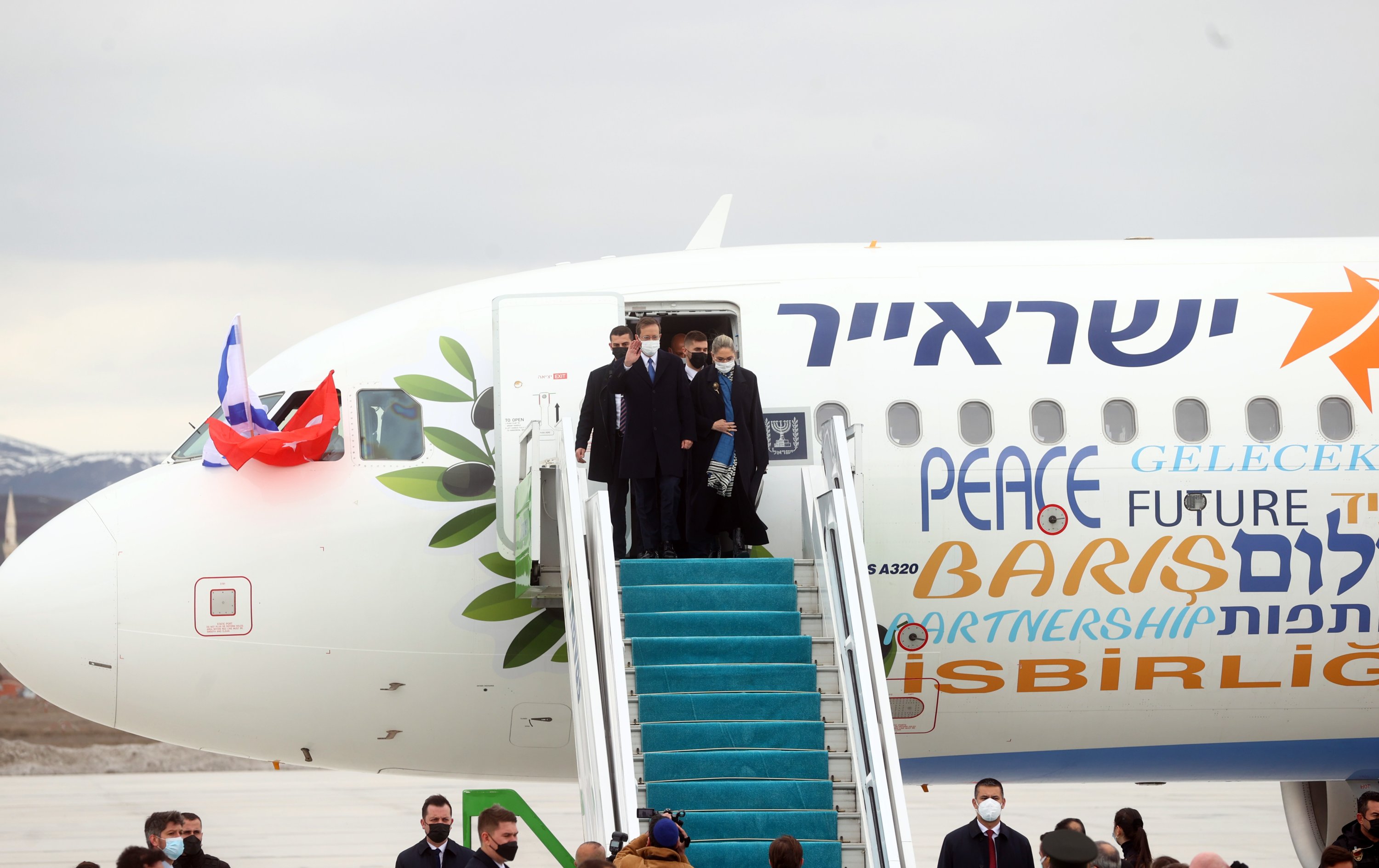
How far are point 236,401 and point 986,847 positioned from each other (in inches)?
251

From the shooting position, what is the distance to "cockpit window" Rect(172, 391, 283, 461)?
1180 cm

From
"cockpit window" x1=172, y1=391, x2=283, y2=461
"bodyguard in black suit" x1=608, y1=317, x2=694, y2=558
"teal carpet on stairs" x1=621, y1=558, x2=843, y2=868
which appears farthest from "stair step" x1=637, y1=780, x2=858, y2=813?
"cockpit window" x1=172, y1=391, x2=283, y2=461

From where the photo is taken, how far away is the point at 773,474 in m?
11.5

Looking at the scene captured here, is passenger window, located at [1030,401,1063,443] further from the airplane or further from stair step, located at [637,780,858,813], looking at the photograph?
stair step, located at [637,780,858,813]

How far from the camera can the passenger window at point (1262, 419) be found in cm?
1178

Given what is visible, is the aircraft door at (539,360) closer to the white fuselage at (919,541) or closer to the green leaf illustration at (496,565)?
the white fuselage at (919,541)

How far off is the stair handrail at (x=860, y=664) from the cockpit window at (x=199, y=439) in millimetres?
4476

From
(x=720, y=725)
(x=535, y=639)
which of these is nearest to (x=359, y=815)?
(x=535, y=639)

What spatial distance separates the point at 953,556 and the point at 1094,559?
1116 millimetres

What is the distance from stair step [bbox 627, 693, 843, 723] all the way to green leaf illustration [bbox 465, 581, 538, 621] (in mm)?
1849

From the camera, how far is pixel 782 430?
452 inches

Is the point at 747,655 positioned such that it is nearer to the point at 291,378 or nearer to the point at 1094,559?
the point at 1094,559

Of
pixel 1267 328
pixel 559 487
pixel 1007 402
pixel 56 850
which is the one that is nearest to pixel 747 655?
pixel 559 487

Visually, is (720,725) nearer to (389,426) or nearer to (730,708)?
(730,708)
